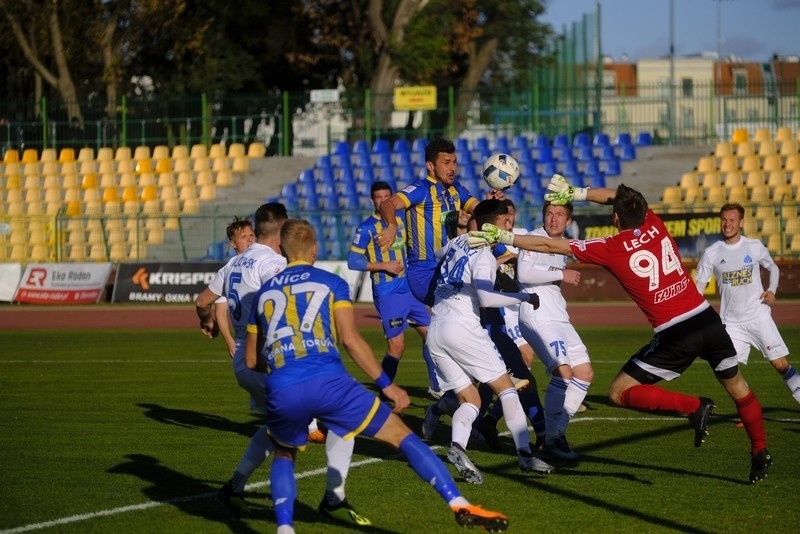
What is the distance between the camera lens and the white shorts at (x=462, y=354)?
8.76 metres

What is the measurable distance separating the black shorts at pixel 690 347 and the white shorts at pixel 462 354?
1165mm

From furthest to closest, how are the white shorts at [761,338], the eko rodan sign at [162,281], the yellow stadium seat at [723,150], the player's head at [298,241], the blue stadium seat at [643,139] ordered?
the blue stadium seat at [643,139], the yellow stadium seat at [723,150], the eko rodan sign at [162,281], the white shorts at [761,338], the player's head at [298,241]

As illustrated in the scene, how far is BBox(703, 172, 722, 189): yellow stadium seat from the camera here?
30734 millimetres

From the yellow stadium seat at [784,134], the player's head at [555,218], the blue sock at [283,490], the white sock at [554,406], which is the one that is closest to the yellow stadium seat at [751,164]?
the yellow stadium seat at [784,134]

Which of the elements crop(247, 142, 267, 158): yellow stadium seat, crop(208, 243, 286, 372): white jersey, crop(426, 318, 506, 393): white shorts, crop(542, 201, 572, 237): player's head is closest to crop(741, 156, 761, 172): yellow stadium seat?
crop(247, 142, 267, 158): yellow stadium seat

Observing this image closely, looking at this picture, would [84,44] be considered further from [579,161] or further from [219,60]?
[579,161]

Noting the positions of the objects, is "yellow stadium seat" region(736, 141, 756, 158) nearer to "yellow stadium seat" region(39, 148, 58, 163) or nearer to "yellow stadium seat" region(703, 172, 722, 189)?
"yellow stadium seat" region(703, 172, 722, 189)

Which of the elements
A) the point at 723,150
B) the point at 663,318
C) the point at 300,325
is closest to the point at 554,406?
the point at 663,318

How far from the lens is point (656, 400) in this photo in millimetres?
8664

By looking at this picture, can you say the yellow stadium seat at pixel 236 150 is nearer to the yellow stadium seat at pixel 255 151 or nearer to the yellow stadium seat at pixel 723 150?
the yellow stadium seat at pixel 255 151

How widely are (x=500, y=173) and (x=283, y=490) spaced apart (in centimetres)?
458

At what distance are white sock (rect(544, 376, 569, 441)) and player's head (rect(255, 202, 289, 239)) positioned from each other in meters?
2.76

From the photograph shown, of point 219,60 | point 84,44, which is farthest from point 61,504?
point 219,60

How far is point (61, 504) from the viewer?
805 cm
